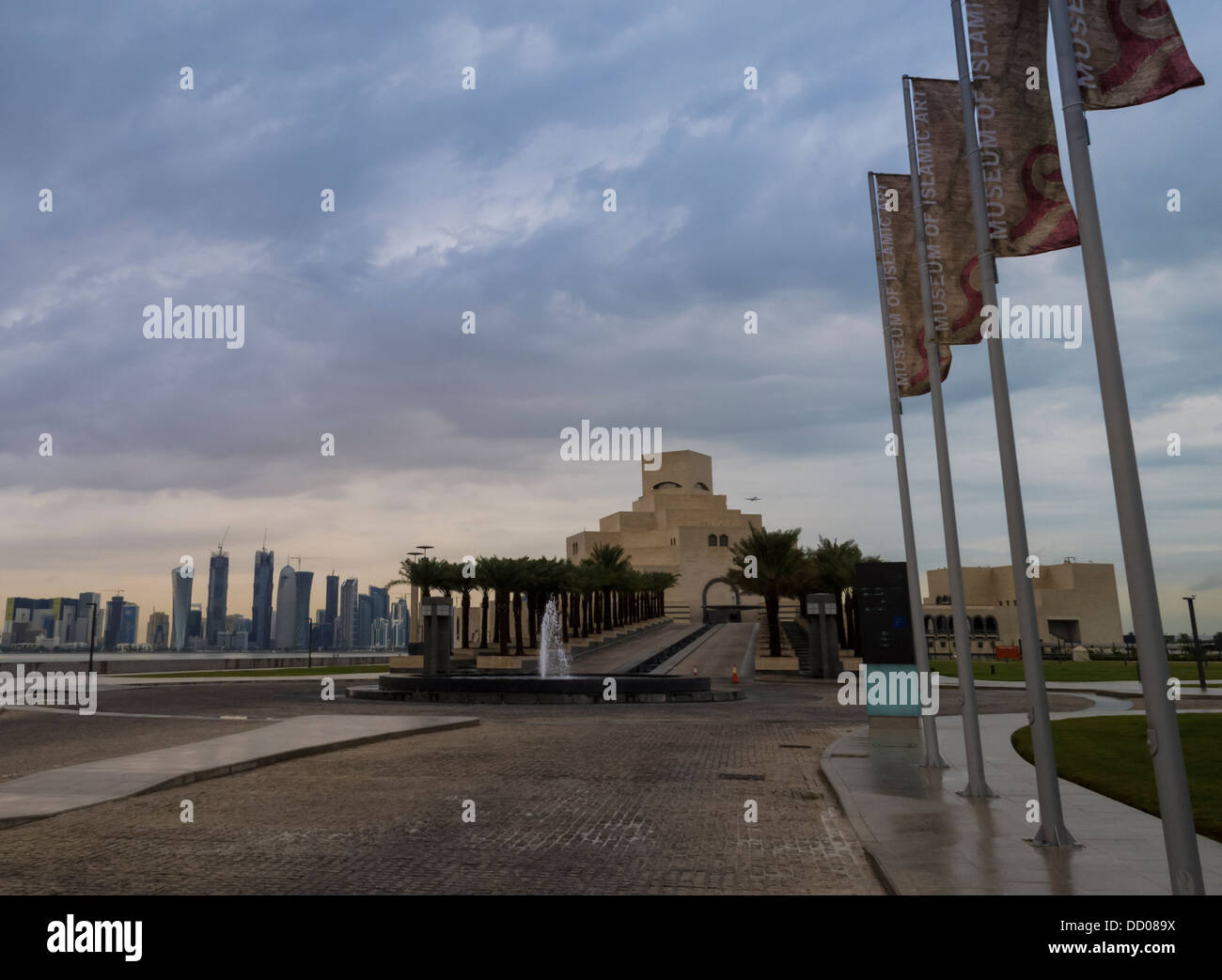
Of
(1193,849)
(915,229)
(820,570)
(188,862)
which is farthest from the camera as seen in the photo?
(820,570)

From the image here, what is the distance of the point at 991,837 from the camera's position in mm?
8164

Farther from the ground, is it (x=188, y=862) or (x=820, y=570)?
(x=820, y=570)

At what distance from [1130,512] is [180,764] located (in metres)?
12.1

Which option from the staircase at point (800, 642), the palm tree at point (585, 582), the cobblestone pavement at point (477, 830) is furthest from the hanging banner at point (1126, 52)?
the palm tree at point (585, 582)

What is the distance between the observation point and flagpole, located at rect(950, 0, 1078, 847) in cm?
782

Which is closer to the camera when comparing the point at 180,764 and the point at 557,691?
the point at 180,764

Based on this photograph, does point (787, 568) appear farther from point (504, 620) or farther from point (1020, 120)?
point (1020, 120)

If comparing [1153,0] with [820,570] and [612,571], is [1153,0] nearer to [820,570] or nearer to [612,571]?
[820,570]

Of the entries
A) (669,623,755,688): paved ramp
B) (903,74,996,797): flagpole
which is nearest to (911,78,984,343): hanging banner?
(903,74,996,797): flagpole

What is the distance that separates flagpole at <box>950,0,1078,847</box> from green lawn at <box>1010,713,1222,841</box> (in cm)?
89

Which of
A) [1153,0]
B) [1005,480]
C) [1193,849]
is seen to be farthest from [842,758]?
[1153,0]

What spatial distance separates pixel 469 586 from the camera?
50125mm

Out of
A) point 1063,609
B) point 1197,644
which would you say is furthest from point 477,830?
point 1063,609
